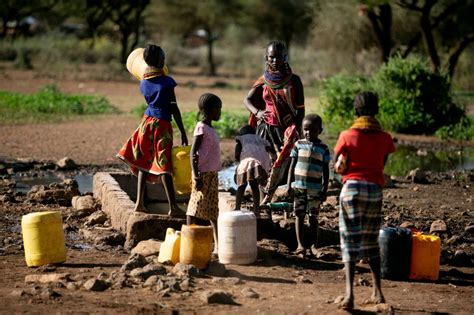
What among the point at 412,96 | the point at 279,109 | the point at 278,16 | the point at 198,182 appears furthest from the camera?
the point at 278,16

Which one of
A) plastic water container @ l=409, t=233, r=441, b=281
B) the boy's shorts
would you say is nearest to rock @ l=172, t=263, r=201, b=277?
the boy's shorts

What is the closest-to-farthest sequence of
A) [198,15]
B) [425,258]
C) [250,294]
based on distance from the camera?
1. [250,294]
2. [425,258]
3. [198,15]

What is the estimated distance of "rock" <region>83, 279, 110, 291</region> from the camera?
668 centimetres

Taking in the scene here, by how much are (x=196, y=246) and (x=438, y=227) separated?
3045 mm

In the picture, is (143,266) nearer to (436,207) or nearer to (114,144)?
(436,207)

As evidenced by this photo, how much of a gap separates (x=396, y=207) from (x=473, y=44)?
2239cm

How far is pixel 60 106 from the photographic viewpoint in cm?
2153

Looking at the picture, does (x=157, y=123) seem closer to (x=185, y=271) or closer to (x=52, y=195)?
(x=185, y=271)

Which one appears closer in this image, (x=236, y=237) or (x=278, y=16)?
(x=236, y=237)

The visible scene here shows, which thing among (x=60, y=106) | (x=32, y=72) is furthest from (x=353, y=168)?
(x=32, y=72)

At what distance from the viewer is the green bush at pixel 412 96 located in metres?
18.9

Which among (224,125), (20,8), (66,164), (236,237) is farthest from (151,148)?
(20,8)

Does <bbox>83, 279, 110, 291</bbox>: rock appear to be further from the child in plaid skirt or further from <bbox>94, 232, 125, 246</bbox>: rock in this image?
<bbox>94, 232, 125, 246</bbox>: rock

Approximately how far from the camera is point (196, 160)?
25.7 feet
